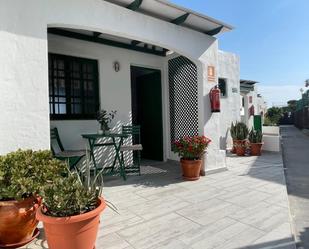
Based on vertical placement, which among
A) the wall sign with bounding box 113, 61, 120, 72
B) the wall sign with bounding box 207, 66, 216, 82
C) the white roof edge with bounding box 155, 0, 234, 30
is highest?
the white roof edge with bounding box 155, 0, 234, 30

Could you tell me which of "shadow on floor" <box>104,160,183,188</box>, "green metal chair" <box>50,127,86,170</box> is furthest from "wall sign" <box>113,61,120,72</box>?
"shadow on floor" <box>104,160,183,188</box>

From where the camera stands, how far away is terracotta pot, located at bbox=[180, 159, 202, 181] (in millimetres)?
5113

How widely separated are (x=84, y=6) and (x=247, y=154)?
6999 millimetres

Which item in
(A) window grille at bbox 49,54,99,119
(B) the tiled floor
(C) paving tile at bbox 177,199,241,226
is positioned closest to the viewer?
(B) the tiled floor

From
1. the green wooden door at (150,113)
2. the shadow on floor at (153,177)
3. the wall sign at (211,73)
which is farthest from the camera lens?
the green wooden door at (150,113)

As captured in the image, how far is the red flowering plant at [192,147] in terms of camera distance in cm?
507

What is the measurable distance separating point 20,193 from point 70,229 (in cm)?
71

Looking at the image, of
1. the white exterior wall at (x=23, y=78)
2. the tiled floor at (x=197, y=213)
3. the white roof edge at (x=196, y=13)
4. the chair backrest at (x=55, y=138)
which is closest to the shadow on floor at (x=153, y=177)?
the tiled floor at (x=197, y=213)

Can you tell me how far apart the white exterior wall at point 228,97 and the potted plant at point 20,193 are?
7626mm

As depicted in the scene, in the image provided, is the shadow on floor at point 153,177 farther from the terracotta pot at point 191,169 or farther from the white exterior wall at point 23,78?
the white exterior wall at point 23,78

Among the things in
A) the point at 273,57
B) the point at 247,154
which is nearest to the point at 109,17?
the point at 247,154

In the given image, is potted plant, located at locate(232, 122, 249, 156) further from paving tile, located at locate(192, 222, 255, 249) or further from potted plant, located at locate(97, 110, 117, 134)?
paving tile, located at locate(192, 222, 255, 249)

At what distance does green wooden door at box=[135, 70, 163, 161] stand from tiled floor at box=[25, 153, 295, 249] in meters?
1.90

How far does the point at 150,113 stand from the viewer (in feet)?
24.8
